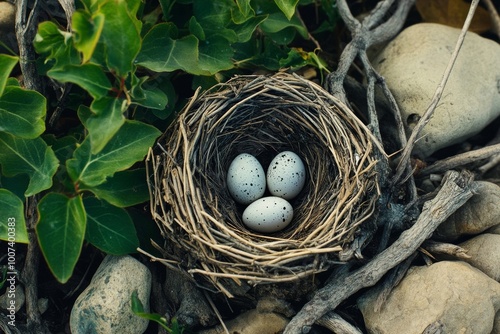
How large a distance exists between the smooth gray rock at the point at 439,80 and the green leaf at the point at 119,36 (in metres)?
0.93

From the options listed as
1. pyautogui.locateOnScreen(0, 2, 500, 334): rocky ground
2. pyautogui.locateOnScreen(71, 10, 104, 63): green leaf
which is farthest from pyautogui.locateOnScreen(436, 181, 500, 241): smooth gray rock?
pyautogui.locateOnScreen(71, 10, 104, 63): green leaf

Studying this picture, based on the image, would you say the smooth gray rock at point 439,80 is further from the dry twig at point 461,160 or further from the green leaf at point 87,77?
Answer: the green leaf at point 87,77

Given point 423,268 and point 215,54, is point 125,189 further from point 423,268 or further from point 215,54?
point 423,268

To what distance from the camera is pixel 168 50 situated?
5.84 ft

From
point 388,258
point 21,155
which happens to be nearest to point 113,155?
point 21,155

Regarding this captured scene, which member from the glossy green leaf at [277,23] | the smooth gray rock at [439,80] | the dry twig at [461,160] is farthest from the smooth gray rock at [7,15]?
the dry twig at [461,160]

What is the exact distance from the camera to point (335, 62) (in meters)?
2.24

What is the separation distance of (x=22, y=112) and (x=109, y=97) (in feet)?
1.08

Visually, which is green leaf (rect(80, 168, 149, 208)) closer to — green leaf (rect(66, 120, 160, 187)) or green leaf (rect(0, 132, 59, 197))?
green leaf (rect(66, 120, 160, 187))

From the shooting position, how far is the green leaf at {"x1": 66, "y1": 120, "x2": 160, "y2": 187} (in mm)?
1593

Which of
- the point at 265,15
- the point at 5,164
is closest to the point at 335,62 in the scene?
the point at 265,15

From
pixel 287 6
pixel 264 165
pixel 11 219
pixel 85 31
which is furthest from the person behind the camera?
pixel 264 165

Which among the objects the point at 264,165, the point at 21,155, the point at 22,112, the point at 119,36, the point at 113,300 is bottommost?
the point at 113,300

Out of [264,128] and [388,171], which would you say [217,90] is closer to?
[264,128]
